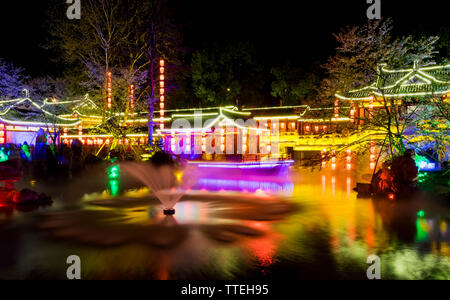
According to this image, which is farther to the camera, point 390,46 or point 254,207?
point 390,46

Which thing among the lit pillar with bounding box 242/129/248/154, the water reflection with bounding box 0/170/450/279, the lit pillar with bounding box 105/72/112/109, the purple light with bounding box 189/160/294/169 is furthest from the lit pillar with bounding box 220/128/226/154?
the water reflection with bounding box 0/170/450/279

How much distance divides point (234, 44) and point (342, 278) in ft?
135

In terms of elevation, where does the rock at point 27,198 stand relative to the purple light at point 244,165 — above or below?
below

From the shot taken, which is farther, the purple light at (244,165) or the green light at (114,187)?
the purple light at (244,165)

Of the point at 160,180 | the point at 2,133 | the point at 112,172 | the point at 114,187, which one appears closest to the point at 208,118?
the point at 112,172

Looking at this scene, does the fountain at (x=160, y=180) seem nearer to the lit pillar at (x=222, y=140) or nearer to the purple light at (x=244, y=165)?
the purple light at (x=244, y=165)

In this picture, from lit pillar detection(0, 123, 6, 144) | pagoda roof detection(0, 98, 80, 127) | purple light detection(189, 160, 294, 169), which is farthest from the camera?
pagoda roof detection(0, 98, 80, 127)

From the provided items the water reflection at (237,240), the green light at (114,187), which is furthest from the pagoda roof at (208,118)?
the water reflection at (237,240)

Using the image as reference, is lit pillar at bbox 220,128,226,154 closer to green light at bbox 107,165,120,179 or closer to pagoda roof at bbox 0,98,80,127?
green light at bbox 107,165,120,179

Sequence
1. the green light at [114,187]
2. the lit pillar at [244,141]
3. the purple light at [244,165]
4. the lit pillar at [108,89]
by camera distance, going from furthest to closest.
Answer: the lit pillar at [244,141], the purple light at [244,165], the lit pillar at [108,89], the green light at [114,187]

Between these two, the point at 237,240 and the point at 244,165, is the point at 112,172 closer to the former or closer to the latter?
the point at 244,165
